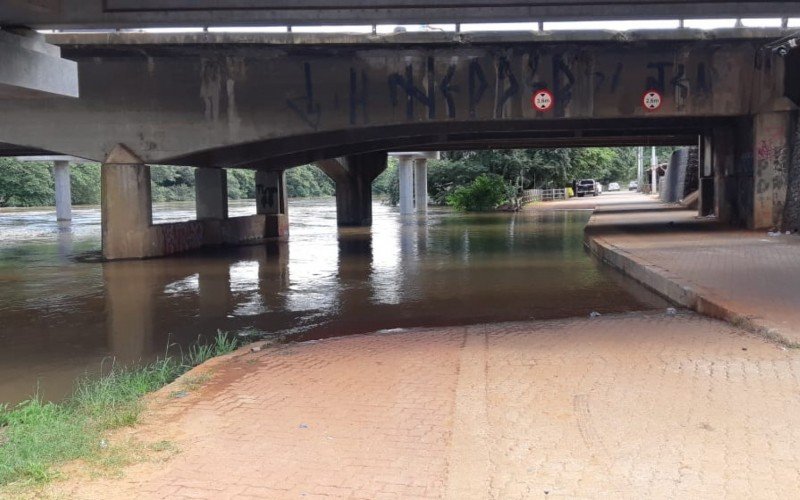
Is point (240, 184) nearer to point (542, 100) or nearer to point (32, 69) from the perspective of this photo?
point (542, 100)

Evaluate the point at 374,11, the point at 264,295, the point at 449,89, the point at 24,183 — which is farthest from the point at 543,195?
the point at 264,295

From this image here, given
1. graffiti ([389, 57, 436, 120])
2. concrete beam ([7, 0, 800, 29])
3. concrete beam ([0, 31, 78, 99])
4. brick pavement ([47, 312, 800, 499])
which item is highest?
concrete beam ([7, 0, 800, 29])

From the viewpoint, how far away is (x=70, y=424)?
16.7 ft

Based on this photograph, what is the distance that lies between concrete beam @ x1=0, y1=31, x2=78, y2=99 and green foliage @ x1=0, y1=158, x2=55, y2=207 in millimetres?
63563

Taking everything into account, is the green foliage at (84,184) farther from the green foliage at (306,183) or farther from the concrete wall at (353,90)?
the concrete wall at (353,90)

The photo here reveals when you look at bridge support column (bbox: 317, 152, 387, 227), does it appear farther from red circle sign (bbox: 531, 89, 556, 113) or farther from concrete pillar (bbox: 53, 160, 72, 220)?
concrete pillar (bbox: 53, 160, 72, 220)

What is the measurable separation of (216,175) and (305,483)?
23510 mm

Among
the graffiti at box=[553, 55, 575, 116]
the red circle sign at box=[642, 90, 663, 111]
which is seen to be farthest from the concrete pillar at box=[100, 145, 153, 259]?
the red circle sign at box=[642, 90, 663, 111]

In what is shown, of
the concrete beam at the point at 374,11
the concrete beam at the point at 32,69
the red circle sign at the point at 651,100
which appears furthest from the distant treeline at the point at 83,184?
the concrete beam at the point at 32,69

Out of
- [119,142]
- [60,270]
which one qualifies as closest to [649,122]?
[119,142]

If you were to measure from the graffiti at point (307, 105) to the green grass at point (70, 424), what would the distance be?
1280cm

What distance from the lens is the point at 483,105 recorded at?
19125mm

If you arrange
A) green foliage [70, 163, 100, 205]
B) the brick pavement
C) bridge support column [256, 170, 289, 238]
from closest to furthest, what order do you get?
the brick pavement → bridge support column [256, 170, 289, 238] → green foliage [70, 163, 100, 205]

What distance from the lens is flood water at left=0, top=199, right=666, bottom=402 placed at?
9.49 meters
